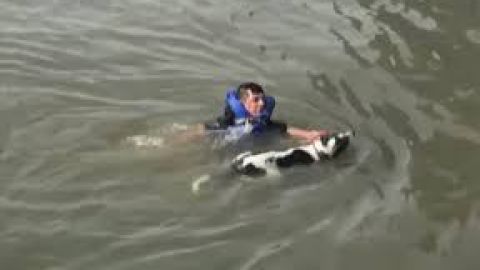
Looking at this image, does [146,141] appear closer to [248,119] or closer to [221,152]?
[221,152]

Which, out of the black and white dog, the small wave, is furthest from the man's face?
the small wave

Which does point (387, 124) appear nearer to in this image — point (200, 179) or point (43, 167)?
point (200, 179)

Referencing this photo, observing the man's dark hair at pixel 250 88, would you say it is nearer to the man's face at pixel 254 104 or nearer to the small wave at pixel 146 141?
the man's face at pixel 254 104

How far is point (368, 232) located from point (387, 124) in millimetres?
2472

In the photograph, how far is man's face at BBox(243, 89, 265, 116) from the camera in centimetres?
939

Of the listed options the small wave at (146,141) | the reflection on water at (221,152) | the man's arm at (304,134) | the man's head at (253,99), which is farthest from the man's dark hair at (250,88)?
the small wave at (146,141)

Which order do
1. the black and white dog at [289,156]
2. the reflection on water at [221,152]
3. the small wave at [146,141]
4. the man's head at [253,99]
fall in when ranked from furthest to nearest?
the small wave at [146,141]
the man's head at [253,99]
the black and white dog at [289,156]
the reflection on water at [221,152]

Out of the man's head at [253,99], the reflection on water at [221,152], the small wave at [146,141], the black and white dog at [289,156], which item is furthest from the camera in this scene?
the small wave at [146,141]

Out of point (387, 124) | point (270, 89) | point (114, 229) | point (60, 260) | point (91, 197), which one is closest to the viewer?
point (60, 260)

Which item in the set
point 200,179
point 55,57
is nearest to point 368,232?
point 200,179

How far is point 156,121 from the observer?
33.7 feet

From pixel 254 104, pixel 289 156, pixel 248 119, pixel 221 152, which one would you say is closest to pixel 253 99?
pixel 254 104

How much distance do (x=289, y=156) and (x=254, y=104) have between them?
0.83m

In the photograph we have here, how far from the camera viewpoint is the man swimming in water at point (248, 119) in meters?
9.41
